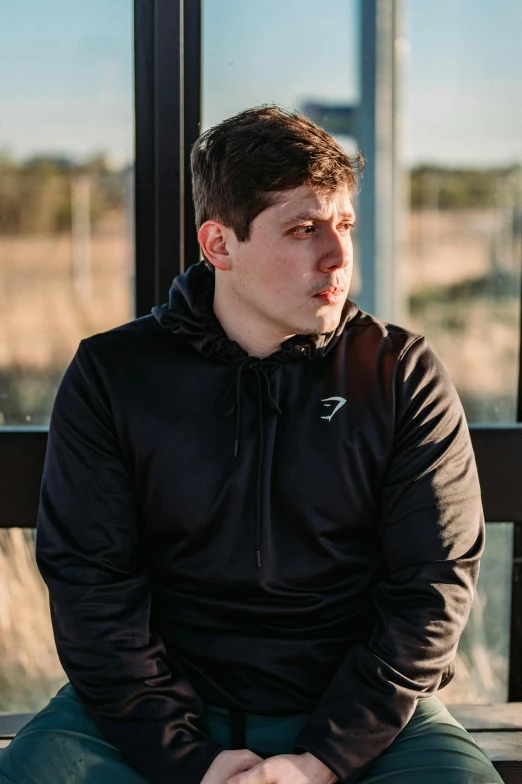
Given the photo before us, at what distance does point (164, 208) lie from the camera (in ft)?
6.93

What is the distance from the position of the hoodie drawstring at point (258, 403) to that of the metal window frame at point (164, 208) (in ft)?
1.53

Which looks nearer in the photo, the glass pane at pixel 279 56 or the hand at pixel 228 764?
the hand at pixel 228 764

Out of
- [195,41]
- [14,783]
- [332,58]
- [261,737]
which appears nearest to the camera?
[14,783]

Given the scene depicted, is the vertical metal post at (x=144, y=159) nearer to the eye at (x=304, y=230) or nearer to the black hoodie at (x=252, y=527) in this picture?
the black hoodie at (x=252, y=527)

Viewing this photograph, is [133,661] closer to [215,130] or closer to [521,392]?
[215,130]

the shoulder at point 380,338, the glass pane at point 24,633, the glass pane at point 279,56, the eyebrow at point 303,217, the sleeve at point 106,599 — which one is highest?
the glass pane at point 279,56

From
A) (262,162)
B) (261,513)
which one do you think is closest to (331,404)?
(261,513)

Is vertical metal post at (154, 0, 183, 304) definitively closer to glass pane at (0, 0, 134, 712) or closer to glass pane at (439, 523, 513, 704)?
glass pane at (0, 0, 134, 712)

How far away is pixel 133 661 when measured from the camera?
1666 mm

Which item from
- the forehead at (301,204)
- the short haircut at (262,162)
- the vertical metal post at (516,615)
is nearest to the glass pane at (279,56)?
the short haircut at (262,162)

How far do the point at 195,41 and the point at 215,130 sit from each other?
407 mm

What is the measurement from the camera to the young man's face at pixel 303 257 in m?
1.70

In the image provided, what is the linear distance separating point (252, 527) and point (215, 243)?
53cm

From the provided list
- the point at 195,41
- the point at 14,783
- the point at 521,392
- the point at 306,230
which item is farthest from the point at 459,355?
the point at 14,783
